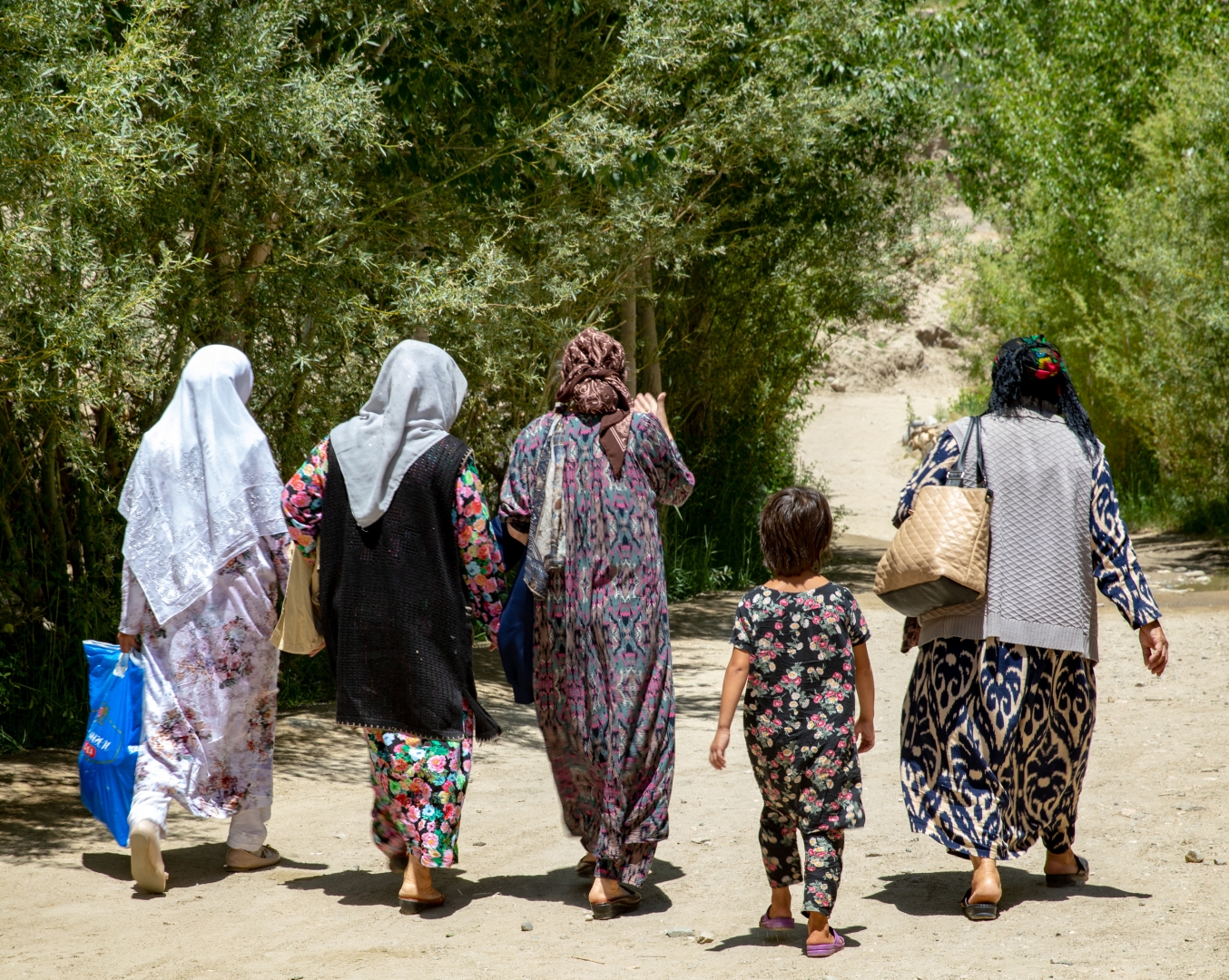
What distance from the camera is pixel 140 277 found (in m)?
5.13

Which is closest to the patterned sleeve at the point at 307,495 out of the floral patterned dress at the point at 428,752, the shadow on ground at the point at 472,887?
the floral patterned dress at the point at 428,752

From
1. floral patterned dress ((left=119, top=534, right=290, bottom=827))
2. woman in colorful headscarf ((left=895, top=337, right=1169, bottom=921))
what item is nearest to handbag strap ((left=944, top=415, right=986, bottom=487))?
woman in colorful headscarf ((left=895, top=337, right=1169, bottom=921))

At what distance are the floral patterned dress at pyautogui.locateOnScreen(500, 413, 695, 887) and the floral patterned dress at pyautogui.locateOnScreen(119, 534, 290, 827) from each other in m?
0.99

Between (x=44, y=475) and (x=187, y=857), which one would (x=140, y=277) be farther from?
(x=187, y=857)

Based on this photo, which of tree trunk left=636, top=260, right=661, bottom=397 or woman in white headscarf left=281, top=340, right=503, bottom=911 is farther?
tree trunk left=636, top=260, right=661, bottom=397

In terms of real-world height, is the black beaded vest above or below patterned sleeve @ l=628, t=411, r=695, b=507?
below

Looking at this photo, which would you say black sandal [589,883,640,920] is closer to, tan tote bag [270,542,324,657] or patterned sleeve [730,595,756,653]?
patterned sleeve [730,595,756,653]

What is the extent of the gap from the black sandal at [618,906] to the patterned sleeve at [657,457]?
47.1 inches

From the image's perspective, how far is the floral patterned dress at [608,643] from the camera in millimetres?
3791

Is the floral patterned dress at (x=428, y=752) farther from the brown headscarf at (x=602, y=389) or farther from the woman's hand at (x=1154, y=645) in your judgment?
the woman's hand at (x=1154, y=645)

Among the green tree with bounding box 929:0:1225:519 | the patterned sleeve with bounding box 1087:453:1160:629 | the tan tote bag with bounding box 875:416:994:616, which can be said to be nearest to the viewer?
the tan tote bag with bounding box 875:416:994:616

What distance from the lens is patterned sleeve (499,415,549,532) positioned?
155 inches

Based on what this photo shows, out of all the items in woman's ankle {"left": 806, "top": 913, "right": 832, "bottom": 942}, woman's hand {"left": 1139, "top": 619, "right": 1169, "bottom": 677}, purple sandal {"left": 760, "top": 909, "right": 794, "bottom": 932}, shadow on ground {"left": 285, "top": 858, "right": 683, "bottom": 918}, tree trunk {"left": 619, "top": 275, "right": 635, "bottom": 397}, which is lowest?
shadow on ground {"left": 285, "top": 858, "right": 683, "bottom": 918}

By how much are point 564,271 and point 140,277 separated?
10.6ft
